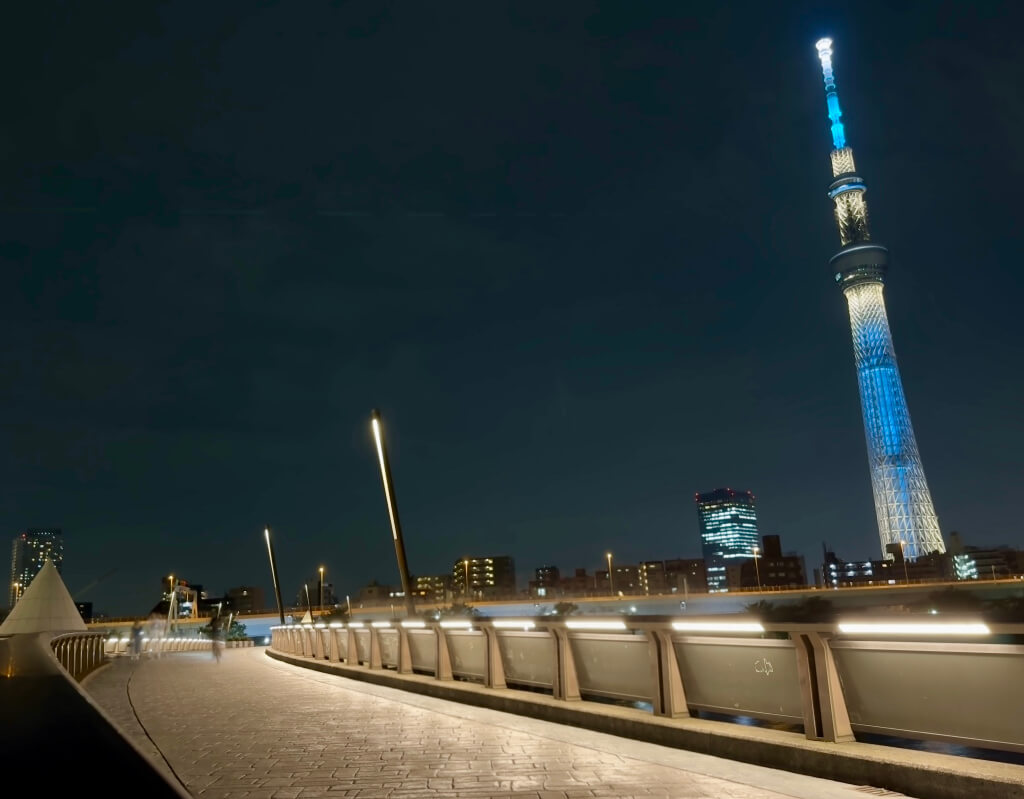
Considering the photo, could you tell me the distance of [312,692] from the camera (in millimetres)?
16344

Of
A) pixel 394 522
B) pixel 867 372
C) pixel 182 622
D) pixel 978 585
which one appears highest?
pixel 867 372

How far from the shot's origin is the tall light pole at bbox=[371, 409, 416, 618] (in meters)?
23.3

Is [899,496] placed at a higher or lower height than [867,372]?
lower

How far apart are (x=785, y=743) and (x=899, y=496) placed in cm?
15523

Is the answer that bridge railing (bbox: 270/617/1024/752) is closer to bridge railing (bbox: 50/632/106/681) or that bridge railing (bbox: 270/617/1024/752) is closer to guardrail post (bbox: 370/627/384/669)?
guardrail post (bbox: 370/627/384/669)

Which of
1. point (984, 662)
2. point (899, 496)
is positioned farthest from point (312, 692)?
point (899, 496)

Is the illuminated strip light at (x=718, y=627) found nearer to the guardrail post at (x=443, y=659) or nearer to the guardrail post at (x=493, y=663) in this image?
the guardrail post at (x=493, y=663)

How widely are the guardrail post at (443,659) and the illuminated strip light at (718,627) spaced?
6.97m

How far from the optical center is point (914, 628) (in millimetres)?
6797

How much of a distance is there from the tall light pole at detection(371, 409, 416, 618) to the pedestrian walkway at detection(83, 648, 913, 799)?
8157 mm

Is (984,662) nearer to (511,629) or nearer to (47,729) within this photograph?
(47,729)

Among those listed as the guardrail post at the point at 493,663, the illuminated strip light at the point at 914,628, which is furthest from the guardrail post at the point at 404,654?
the illuminated strip light at the point at 914,628

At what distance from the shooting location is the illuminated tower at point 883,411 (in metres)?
150

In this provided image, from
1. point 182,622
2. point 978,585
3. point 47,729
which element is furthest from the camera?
point 182,622
